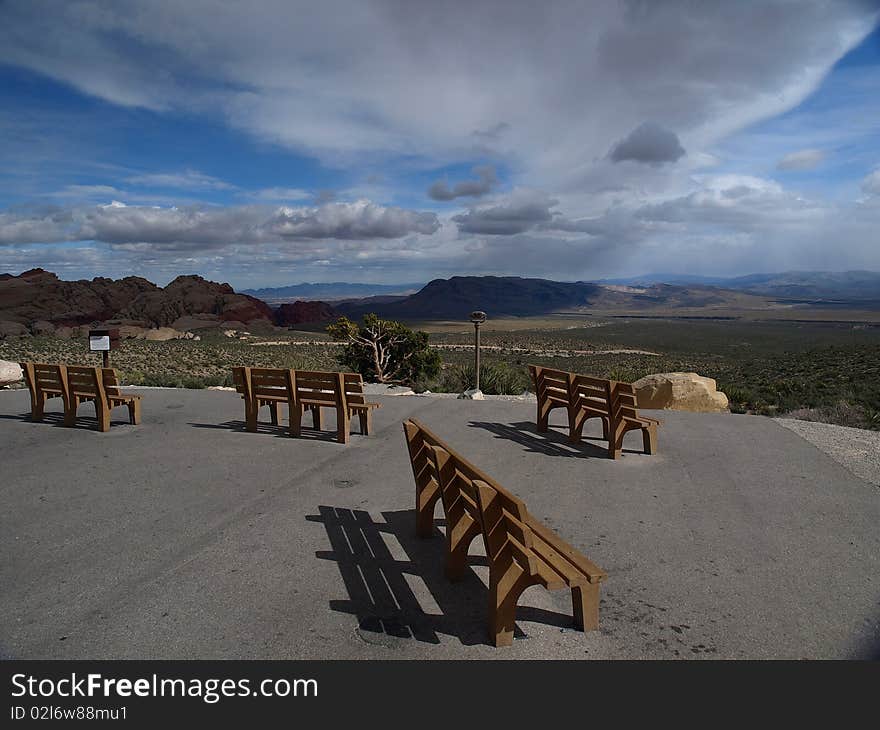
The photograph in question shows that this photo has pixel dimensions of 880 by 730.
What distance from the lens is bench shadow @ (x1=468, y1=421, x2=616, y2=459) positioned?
24.3ft

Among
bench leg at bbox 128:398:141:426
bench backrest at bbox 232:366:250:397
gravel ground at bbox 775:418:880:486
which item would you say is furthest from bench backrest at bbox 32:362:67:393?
gravel ground at bbox 775:418:880:486

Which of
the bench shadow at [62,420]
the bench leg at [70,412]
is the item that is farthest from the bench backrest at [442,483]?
the bench leg at [70,412]

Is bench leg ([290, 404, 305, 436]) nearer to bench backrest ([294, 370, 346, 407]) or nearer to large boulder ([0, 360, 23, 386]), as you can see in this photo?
bench backrest ([294, 370, 346, 407])

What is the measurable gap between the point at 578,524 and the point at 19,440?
7.07 meters

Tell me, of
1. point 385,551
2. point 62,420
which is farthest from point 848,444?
point 62,420

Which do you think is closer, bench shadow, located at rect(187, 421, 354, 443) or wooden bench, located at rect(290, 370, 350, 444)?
wooden bench, located at rect(290, 370, 350, 444)

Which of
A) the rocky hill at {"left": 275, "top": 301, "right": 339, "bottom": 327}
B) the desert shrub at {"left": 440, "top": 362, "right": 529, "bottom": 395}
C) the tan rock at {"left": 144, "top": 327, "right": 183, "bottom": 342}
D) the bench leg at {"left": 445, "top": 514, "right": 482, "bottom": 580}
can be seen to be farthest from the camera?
the rocky hill at {"left": 275, "top": 301, "right": 339, "bottom": 327}

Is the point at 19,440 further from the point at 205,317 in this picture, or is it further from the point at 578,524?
the point at 205,317

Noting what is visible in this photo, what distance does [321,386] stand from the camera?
7.97m

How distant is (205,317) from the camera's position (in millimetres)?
95812

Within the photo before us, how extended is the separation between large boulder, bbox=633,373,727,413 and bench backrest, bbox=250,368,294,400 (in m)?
6.16

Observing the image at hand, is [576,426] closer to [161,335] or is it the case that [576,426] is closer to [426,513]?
[426,513]

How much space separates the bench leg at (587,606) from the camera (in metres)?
3.37
